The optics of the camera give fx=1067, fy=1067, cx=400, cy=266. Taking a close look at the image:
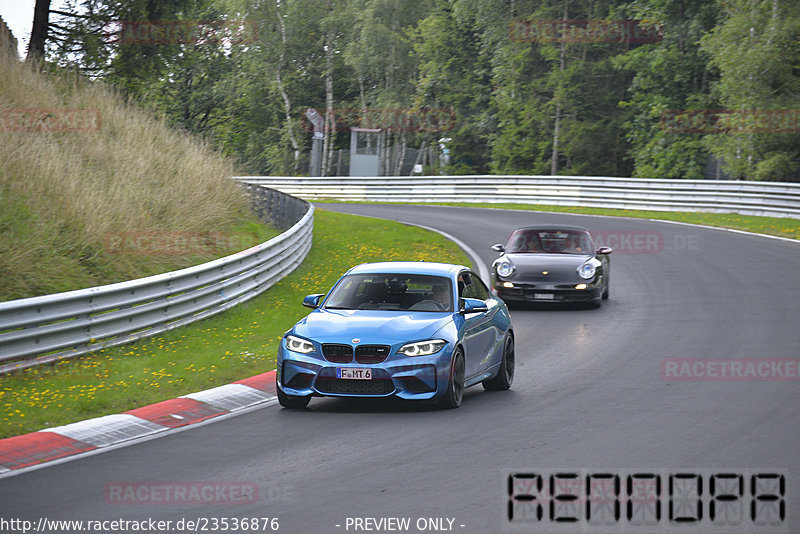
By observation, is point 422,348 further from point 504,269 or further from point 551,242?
point 551,242

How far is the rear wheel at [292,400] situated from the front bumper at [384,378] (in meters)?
0.13

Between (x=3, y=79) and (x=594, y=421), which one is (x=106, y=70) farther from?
(x=594, y=421)

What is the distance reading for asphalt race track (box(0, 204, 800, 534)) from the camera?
680 centimetres

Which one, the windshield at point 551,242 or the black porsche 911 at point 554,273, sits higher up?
the windshield at point 551,242

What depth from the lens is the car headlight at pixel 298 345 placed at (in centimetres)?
1015

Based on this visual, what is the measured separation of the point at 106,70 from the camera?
32625mm

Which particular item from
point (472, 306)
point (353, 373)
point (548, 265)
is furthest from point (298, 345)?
point (548, 265)

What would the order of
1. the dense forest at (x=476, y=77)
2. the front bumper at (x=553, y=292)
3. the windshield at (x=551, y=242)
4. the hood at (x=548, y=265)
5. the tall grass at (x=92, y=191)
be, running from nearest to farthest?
the tall grass at (x=92, y=191)
the front bumper at (x=553, y=292)
the hood at (x=548, y=265)
the windshield at (x=551, y=242)
the dense forest at (x=476, y=77)

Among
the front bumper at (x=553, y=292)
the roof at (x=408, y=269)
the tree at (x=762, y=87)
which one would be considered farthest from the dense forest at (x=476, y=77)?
the roof at (x=408, y=269)

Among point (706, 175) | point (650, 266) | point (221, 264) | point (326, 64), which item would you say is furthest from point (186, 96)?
point (221, 264)

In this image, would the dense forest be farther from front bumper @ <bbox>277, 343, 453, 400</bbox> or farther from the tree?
front bumper @ <bbox>277, 343, 453, 400</bbox>

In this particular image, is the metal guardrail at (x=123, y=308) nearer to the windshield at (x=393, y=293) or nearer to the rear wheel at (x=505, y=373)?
the windshield at (x=393, y=293)

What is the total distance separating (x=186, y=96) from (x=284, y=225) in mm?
43125

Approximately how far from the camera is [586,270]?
1880 centimetres
